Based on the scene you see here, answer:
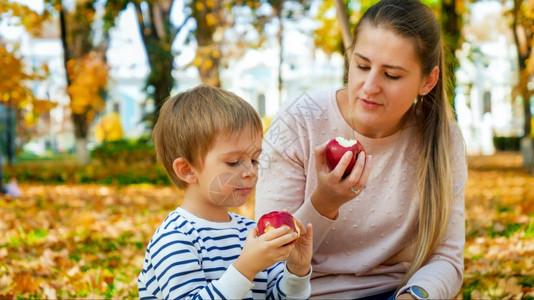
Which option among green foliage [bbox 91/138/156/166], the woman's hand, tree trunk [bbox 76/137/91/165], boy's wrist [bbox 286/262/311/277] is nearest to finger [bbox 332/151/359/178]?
the woman's hand

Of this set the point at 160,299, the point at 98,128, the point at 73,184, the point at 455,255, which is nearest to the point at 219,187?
the point at 160,299

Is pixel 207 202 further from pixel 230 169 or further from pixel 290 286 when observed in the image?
pixel 290 286

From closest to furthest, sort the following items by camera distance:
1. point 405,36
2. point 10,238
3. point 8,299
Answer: point 405,36 → point 8,299 → point 10,238

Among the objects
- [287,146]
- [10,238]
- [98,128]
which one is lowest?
[98,128]

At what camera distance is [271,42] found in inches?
577

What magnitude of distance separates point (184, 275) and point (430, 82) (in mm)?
1321

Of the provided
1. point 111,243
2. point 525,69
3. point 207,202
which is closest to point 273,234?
point 207,202

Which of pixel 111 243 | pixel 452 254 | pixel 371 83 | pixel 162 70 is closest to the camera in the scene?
pixel 371 83

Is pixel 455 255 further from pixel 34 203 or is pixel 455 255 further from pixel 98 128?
pixel 98 128

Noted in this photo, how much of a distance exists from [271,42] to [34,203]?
835 centimetres

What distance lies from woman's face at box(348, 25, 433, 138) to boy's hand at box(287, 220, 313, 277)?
2.01ft

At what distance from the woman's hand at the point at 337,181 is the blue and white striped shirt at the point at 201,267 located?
0.28 m

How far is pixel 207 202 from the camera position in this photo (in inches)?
78.2

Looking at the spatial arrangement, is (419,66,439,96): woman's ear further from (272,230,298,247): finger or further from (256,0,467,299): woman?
(272,230,298,247): finger
